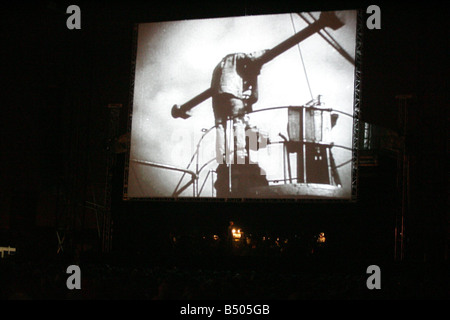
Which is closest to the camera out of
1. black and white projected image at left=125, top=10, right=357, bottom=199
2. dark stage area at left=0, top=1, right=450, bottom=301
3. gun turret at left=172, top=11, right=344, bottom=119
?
dark stage area at left=0, top=1, right=450, bottom=301

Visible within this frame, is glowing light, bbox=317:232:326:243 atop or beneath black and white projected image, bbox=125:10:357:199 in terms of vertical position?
beneath

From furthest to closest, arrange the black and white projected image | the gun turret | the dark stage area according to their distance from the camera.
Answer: the gun turret < the black and white projected image < the dark stage area

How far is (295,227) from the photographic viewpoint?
9836mm

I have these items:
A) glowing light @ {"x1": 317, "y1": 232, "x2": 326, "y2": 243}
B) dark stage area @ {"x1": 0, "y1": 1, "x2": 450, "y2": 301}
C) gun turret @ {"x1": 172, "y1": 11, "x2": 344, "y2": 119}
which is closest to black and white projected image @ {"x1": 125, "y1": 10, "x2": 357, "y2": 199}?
gun turret @ {"x1": 172, "y1": 11, "x2": 344, "y2": 119}

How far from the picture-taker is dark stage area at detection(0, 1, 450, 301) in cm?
884

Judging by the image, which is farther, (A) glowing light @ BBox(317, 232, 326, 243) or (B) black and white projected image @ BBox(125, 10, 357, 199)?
(A) glowing light @ BBox(317, 232, 326, 243)

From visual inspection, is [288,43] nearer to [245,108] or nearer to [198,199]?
[245,108]

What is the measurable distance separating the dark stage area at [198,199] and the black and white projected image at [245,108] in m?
0.32

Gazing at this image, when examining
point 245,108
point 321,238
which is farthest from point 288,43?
point 321,238

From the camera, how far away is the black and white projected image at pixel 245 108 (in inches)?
352

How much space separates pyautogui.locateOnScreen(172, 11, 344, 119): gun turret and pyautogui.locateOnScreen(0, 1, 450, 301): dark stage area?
46cm

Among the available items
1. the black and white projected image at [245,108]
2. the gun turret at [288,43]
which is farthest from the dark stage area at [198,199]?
the gun turret at [288,43]

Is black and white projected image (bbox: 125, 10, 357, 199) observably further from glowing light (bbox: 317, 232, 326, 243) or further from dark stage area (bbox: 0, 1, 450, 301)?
glowing light (bbox: 317, 232, 326, 243)
